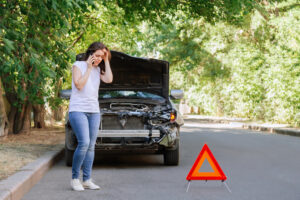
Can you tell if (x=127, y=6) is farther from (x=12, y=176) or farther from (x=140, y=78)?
(x=12, y=176)

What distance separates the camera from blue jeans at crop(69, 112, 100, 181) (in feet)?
20.6

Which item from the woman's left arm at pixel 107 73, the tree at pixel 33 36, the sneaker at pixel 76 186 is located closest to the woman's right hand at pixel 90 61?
the woman's left arm at pixel 107 73

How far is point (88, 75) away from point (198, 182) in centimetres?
236

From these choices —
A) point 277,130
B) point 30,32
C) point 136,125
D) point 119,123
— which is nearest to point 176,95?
point 136,125

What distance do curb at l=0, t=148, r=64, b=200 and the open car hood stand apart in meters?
2.08

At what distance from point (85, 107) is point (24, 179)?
1.23 metres

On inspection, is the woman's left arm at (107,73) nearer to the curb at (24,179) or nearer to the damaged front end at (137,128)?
the curb at (24,179)

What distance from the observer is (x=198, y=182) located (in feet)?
24.0

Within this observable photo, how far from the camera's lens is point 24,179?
643 cm

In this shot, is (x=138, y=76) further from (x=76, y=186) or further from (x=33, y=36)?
(x=76, y=186)

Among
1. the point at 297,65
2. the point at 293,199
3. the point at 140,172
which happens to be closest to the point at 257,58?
the point at 297,65

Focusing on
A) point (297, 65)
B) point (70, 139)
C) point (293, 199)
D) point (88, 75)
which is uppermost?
point (297, 65)

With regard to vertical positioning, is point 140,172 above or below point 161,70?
below

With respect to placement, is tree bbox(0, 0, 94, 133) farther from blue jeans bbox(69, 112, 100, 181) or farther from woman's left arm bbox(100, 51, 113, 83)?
blue jeans bbox(69, 112, 100, 181)
